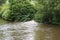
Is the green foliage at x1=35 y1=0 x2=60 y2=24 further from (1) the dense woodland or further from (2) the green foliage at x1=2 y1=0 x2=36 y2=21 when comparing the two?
(2) the green foliage at x1=2 y1=0 x2=36 y2=21

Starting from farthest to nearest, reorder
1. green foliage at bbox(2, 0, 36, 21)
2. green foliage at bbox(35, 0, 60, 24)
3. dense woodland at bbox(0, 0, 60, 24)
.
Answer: green foliage at bbox(2, 0, 36, 21) → dense woodland at bbox(0, 0, 60, 24) → green foliage at bbox(35, 0, 60, 24)

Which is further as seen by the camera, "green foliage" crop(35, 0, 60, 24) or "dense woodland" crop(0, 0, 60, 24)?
"dense woodland" crop(0, 0, 60, 24)

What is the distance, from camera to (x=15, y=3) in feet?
89.6

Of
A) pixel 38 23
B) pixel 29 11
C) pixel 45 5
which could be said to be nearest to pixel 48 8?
pixel 45 5

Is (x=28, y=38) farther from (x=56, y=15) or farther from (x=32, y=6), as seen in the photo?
(x=32, y=6)

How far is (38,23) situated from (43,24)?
3.28 feet

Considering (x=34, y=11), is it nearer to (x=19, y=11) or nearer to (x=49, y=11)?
(x=19, y=11)

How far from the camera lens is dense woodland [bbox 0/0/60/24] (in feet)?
71.4

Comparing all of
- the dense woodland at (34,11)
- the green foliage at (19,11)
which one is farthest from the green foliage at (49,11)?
the green foliage at (19,11)

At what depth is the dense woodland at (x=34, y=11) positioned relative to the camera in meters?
21.8

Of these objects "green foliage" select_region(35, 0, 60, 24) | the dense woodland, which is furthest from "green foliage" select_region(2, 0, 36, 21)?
"green foliage" select_region(35, 0, 60, 24)

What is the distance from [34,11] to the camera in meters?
26.9

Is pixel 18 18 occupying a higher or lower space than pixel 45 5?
lower

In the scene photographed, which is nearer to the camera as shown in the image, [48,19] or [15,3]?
[48,19]
